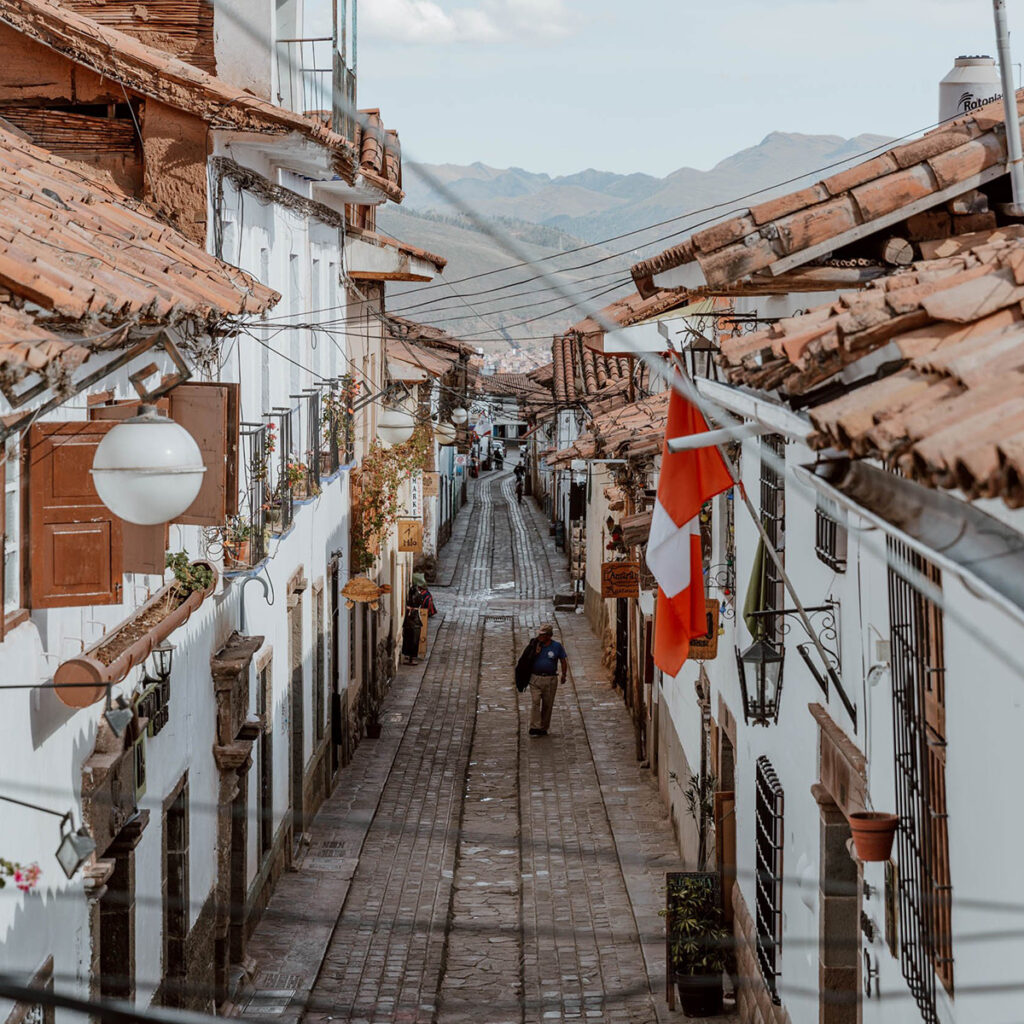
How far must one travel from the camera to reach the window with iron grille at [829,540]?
27.3 feet

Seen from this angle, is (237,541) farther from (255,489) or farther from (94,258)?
(94,258)

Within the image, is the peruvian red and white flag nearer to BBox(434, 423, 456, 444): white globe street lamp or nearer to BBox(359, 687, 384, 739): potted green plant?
BBox(359, 687, 384, 739): potted green plant

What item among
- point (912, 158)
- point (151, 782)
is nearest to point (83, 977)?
point (151, 782)

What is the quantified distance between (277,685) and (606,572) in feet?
20.3

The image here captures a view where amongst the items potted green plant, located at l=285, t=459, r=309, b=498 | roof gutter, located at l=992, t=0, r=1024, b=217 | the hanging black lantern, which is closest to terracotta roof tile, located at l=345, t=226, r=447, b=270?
potted green plant, located at l=285, t=459, r=309, b=498

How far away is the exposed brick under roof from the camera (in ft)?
23.4

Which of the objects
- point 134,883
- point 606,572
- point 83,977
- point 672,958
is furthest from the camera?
point 606,572

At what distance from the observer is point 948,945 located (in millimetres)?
5914

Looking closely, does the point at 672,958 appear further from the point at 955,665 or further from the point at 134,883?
the point at 955,665

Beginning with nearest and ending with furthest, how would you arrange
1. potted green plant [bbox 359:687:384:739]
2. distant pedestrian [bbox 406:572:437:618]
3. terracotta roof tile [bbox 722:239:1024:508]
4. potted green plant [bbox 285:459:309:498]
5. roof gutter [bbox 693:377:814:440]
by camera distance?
terracotta roof tile [bbox 722:239:1024:508] < roof gutter [bbox 693:377:814:440] < potted green plant [bbox 285:459:309:498] < potted green plant [bbox 359:687:384:739] < distant pedestrian [bbox 406:572:437:618]

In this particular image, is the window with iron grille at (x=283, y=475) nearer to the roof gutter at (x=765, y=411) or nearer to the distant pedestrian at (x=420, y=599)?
the roof gutter at (x=765, y=411)

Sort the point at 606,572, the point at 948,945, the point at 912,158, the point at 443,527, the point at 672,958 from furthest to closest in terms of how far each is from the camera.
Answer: the point at 443,527, the point at 606,572, the point at 672,958, the point at 912,158, the point at 948,945

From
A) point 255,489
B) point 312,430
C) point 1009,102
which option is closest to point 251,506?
point 255,489

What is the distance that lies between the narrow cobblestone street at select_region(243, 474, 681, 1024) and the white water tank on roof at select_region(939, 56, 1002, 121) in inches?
277
